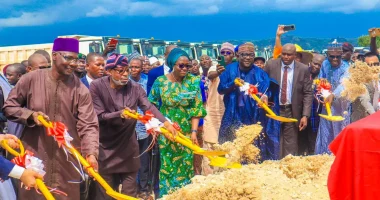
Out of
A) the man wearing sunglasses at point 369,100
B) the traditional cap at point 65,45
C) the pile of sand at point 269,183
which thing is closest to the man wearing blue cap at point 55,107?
the traditional cap at point 65,45

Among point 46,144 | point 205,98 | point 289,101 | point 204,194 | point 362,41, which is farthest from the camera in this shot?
point 362,41

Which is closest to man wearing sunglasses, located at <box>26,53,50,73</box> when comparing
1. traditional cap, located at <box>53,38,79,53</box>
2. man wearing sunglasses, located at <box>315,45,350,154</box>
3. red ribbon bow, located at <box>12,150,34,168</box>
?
traditional cap, located at <box>53,38,79,53</box>

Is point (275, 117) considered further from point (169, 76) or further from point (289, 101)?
point (169, 76)

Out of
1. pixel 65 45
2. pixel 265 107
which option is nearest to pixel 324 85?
pixel 265 107

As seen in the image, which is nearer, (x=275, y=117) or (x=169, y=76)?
(x=169, y=76)

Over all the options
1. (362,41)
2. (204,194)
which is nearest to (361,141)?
(204,194)

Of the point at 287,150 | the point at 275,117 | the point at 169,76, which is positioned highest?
the point at 169,76

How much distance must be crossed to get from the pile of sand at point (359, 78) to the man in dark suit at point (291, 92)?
3.24ft

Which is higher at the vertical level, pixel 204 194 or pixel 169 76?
pixel 169 76

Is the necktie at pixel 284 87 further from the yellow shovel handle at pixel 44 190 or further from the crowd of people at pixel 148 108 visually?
the yellow shovel handle at pixel 44 190

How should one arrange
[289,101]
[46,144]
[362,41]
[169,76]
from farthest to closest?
1. [362,41]
2. [289,101]
3. [169,76]
4. [46,144]

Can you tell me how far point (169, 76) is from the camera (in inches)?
270

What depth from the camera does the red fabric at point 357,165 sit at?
444 cm

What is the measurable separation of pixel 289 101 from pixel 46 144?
13.5 ft
